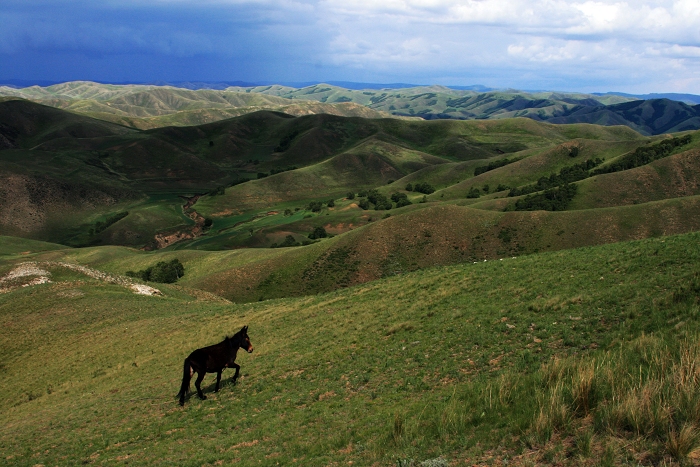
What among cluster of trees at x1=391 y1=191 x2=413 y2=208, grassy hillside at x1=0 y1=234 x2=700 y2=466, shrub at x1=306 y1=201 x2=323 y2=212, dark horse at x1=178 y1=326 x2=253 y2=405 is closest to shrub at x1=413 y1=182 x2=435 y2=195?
cluster of trees at x1=391 y1=191 x2=413 y2=208

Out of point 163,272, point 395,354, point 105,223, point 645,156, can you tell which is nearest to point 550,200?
point 645,156

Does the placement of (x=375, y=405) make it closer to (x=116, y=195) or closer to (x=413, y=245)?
(x=413, y=245)

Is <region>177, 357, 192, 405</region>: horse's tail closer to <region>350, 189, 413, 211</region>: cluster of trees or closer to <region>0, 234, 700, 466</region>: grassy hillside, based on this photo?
<region>0, 234, 700, 466</region>: grassy hillside

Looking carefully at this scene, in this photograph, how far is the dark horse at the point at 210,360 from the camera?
18312 mm

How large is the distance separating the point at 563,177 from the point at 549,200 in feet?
105

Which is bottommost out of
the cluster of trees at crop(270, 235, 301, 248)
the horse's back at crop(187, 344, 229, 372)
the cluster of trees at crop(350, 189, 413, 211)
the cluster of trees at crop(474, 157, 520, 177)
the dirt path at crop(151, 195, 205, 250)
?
the dirt path at crop(151, 195, 205, 250)

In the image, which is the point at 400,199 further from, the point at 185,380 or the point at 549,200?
the point at 185,380

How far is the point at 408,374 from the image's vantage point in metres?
17.4

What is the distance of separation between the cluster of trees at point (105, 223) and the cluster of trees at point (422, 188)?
3694 inches

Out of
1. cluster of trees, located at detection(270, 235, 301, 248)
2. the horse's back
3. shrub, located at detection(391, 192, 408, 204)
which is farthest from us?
shrub, located at detection(391, 192, 408, 204)

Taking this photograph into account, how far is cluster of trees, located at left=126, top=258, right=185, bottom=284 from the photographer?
78.9m

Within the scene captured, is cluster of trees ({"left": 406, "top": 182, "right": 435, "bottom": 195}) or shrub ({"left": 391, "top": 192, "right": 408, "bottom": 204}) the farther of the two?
cluster of trees ({"left": 406, "top": 182, "right": 435, "bottom": 195})

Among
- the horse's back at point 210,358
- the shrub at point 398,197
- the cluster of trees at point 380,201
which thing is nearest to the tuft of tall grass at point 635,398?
the horse's back at point 210,358

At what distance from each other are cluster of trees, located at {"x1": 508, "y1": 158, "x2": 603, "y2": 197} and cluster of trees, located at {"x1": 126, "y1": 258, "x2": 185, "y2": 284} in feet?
250
